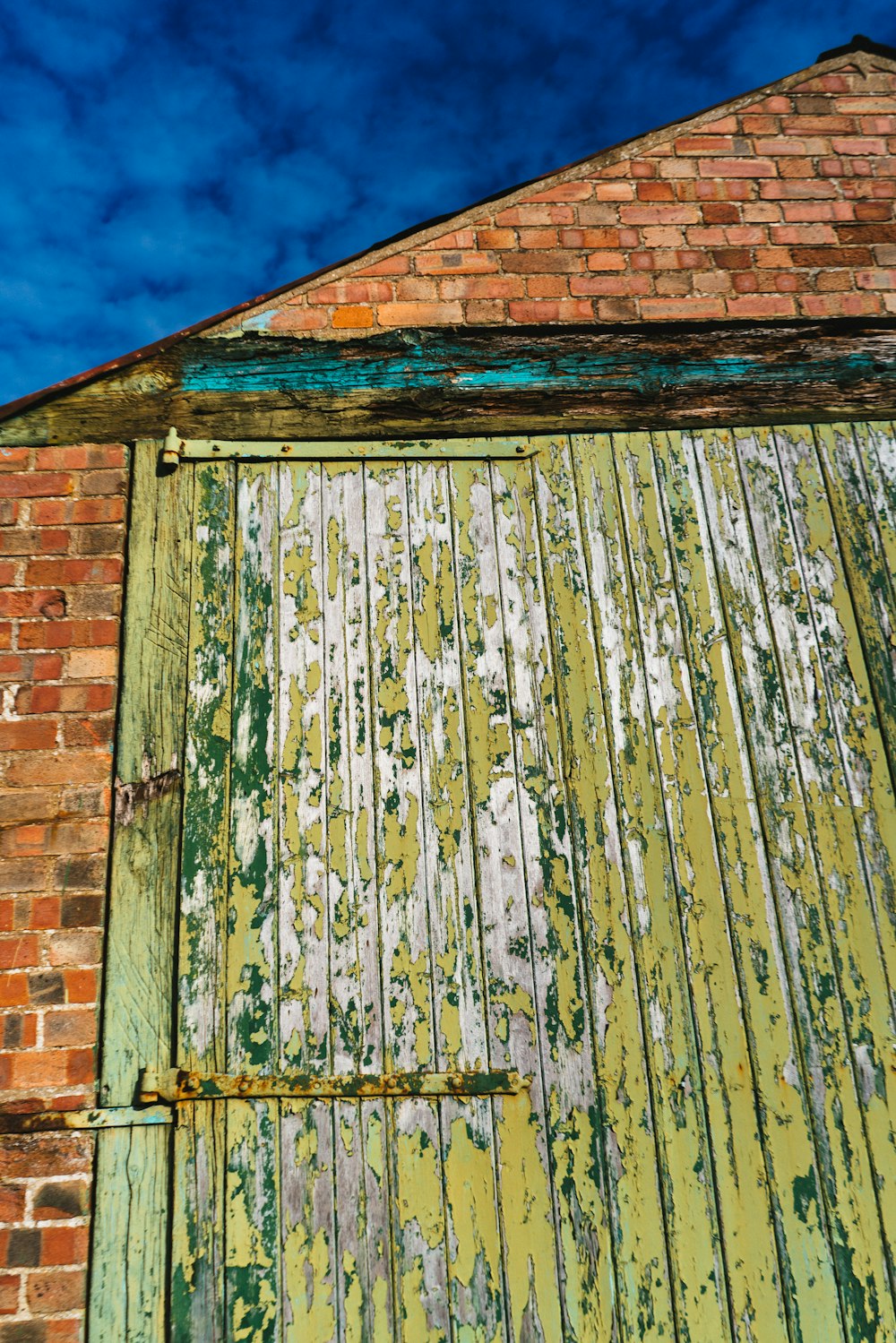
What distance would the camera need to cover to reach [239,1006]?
7.34ft

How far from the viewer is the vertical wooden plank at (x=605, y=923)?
2.10m

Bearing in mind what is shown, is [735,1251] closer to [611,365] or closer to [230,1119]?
[230,1119]

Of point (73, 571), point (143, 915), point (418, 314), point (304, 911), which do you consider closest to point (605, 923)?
point (304, 911)

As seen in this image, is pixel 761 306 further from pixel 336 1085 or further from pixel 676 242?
pixel 336 1085

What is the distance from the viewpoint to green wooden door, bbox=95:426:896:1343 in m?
2.10

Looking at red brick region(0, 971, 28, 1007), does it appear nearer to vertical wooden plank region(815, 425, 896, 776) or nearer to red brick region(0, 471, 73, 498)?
red brick region(0, 471, 73, 498)

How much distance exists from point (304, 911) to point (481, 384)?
1.47 m

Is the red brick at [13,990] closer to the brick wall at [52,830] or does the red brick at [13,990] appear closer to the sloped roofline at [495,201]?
the brick wall at [52,830]

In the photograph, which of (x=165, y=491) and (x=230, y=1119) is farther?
(x=165, y=491)

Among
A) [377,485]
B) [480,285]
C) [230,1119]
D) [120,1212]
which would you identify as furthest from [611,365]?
[120,1212]

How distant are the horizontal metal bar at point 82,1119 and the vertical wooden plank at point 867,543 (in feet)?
6.07

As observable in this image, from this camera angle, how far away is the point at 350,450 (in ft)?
8.91

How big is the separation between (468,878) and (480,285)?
1646 mm

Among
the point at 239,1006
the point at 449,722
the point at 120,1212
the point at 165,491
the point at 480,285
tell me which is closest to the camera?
the point at 120,1212
